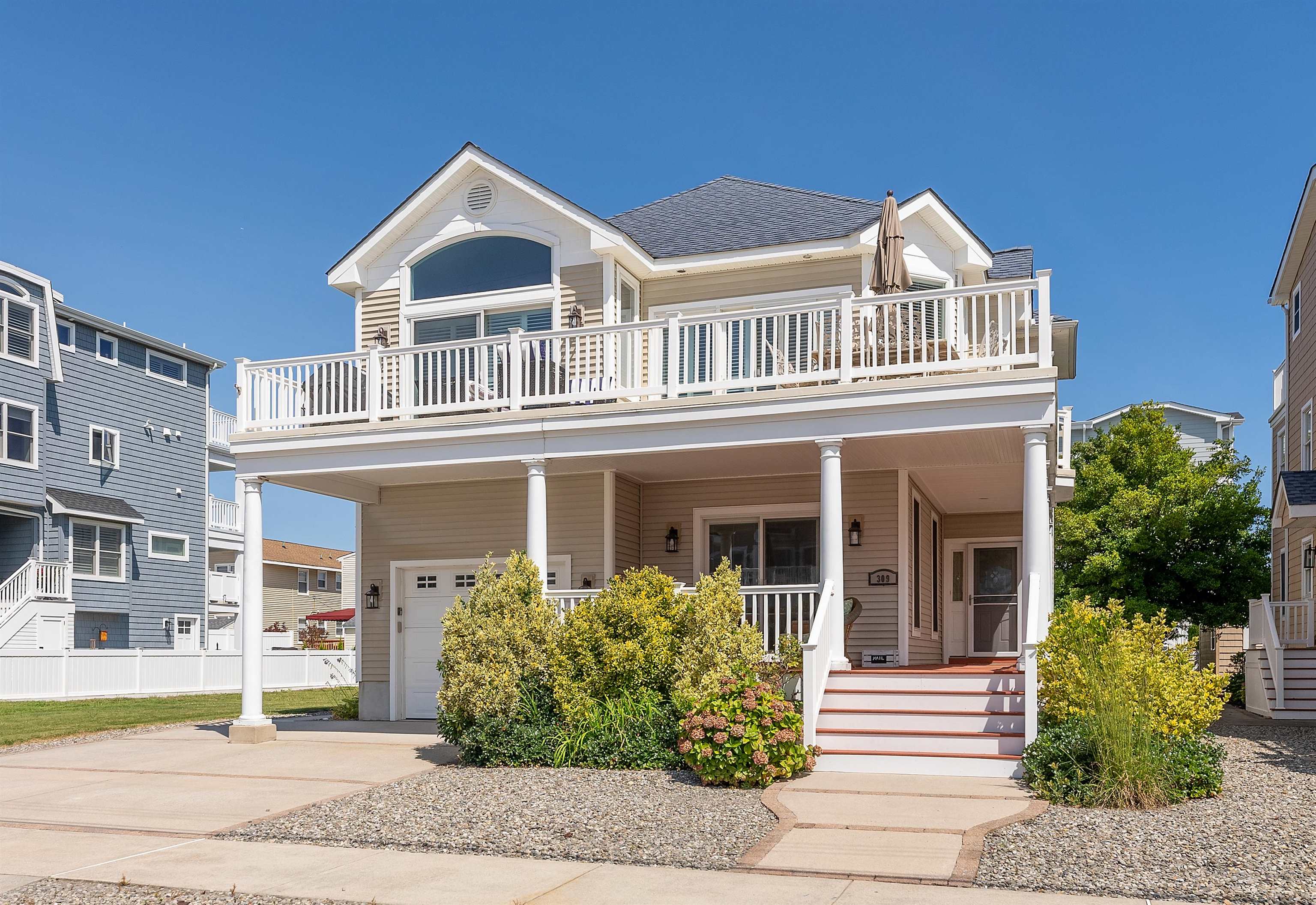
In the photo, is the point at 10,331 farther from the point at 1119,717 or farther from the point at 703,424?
the point at 1119,717

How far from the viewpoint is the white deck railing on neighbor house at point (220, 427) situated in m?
34.6

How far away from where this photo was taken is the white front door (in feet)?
101

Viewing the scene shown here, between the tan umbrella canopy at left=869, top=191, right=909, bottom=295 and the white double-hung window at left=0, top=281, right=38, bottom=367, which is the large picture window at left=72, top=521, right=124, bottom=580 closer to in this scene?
the white double-hung window at left=0, top=281, right=38, bottom=367

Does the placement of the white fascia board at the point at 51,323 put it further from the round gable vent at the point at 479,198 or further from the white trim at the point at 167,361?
the round gable vent at the point at 479,198

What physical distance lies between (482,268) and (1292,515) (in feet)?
42.1

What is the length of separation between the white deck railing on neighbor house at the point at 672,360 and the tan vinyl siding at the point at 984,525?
4583 mm

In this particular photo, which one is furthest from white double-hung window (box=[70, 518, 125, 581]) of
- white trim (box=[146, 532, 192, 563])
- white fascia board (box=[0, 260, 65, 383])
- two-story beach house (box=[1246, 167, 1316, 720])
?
two-story beach house (box=[1246, 167, 1316, 720])

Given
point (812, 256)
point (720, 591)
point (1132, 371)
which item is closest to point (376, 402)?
point (720, 591)

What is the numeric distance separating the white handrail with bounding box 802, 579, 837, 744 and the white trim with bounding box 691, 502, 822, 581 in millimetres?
3495

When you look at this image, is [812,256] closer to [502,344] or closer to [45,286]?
[502,344]

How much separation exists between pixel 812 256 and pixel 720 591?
580 centimetres

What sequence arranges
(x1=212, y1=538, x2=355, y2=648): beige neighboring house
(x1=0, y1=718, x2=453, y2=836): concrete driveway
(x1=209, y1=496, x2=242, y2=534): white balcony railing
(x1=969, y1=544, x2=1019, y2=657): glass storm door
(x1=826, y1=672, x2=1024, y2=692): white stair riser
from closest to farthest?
1. (x1=0, y1=718, x2=453, y2=836): concrete driveway
2. (x1=826, y1=672, x2=1024, y2=692): white stair riser
3. (x1=969, y1=544, x2=1019, y2=657): glass storm door
4. (x1=209, y1=496, x2=242, y2=534): white balcony railing
5. (x1=212, y1=538, x2=355, y2=648): beige neighboring house

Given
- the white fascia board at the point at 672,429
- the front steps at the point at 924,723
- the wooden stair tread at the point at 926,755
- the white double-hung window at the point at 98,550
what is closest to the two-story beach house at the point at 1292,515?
the front steps at the point at 924,723

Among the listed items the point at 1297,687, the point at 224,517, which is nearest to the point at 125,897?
the point at 1297,687
